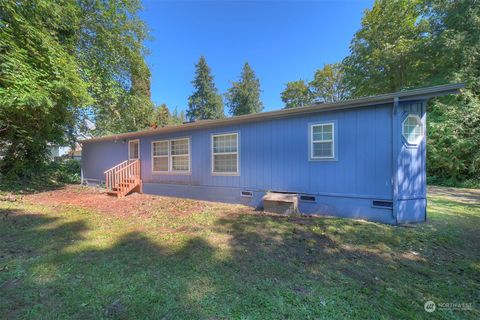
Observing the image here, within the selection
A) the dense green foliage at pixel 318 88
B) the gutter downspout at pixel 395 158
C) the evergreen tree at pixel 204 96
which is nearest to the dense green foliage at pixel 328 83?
the dense green foliage at pixel 318 88

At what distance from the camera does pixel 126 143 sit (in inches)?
461

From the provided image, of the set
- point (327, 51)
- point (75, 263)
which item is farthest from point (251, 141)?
point (327, 51)

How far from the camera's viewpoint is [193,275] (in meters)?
3.24

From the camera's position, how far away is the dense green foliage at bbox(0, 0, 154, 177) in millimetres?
6738

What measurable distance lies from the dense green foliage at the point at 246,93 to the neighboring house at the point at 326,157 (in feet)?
72.0

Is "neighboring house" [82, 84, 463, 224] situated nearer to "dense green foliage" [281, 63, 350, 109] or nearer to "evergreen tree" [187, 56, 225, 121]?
"dense green foliage" [281, 63, 350, 109]

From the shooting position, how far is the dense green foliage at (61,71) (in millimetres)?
6738

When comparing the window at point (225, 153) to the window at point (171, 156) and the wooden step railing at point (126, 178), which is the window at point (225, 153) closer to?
the window at point (171, 156)

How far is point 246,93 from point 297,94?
6.09m

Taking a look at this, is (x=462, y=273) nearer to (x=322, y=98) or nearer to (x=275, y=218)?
(x=275, y=218)

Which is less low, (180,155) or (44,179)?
(180,155)

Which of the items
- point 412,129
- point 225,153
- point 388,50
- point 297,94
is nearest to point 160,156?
point 225,153

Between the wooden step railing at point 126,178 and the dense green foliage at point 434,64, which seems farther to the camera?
the dense green foliage at point 434,64

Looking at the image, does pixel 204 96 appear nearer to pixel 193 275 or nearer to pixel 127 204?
pixel 127 204
